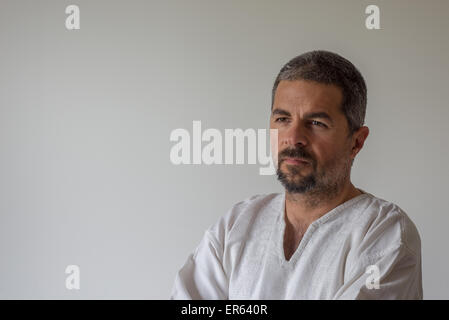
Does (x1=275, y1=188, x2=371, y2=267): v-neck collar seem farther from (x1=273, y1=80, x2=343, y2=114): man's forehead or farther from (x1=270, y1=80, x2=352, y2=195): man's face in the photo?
(x1=273, y1=80, x2=343, y2=114): man's forehead

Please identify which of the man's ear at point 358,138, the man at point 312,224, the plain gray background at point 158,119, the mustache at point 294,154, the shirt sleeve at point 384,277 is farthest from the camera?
the plain gray background at point 158,119

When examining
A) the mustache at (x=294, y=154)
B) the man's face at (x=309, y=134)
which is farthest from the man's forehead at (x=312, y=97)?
the mustache at (x=294, y=154)

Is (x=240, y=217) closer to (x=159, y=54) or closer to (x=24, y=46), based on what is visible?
(x=159, y=54)

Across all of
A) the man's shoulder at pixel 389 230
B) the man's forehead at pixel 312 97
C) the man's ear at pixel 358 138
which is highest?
the man's forehead at pixel 312 97

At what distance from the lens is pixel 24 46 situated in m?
2.98

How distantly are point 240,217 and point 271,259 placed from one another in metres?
0.20

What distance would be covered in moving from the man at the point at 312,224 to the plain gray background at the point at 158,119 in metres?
1.01

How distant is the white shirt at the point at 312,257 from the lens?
147 centimetres

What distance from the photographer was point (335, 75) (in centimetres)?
166

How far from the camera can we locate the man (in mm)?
1552

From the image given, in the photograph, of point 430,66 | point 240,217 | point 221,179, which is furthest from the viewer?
point 221,179

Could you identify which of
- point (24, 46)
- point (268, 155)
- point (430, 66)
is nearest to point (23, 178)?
point (24, 46)

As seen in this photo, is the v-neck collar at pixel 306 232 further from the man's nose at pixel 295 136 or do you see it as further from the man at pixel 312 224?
the man's nose at pixel 295 136

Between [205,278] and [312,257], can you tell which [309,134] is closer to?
[312,257]
